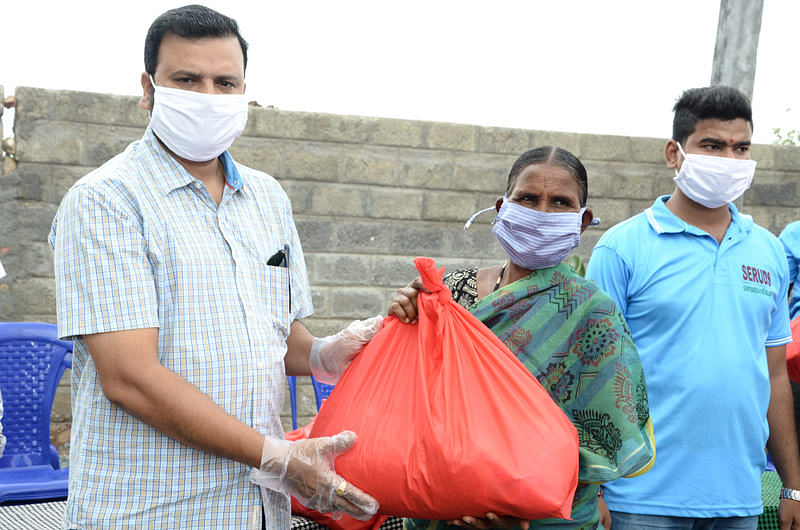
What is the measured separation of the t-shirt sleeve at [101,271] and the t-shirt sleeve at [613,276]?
1357 mm

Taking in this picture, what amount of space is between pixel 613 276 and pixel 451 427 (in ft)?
3.26

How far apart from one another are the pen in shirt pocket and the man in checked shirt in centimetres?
1

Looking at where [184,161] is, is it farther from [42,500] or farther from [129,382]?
[42,500]

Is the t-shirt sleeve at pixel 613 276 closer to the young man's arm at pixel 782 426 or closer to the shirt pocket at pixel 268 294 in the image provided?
the young man's arm at pixel 782 426

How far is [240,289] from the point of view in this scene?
1.83 metres

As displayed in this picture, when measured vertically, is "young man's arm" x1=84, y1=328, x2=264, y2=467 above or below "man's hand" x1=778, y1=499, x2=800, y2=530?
above

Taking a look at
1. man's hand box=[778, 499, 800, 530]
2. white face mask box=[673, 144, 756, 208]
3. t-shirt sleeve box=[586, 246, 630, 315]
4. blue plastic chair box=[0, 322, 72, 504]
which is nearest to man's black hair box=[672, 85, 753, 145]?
white face mask box=[673, 144, 756, 208]

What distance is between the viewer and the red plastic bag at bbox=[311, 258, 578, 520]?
5.48ft

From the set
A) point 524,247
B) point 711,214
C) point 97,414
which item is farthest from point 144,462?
point 711,214

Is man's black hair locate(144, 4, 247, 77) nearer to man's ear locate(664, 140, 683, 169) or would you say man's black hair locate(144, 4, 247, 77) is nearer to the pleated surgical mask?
the pleated surgical mask

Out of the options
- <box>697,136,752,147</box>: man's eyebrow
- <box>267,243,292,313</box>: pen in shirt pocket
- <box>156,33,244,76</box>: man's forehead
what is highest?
<box>156,33,244,76</box>: man's forehead

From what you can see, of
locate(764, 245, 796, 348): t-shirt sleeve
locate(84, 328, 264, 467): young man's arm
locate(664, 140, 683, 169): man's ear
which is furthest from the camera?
locate(664, 140, 683, 169): man's ear

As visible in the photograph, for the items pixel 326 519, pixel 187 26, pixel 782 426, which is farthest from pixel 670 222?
pixel 187 26

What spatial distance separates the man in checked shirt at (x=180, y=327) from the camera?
168 centimetres
